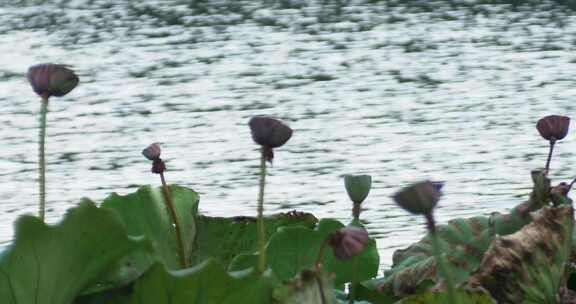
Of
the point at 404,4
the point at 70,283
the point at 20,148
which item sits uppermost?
the point at 70,283

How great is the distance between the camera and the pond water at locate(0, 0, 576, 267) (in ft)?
19.3

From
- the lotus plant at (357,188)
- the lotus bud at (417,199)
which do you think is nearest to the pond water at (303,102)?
the lotus plant at (357,188)

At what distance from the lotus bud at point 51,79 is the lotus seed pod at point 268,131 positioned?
221 mm

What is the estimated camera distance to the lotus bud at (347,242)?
3.44ft

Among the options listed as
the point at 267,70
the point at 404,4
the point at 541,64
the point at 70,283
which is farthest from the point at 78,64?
the point at 70,283

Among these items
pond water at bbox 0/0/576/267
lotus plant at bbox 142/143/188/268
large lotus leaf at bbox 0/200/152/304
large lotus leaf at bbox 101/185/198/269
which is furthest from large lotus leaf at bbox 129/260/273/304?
pond water at bbox 0/0/576/267

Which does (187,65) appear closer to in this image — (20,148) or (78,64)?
(78,64)

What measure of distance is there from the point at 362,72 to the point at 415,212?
28.5 ft

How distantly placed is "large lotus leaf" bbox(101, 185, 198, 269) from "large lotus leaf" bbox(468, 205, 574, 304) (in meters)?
0.37

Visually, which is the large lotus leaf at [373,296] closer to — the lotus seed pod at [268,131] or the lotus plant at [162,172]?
the lotus plant at [162,172]

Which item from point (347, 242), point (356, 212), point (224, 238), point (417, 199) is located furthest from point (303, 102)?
point (417, 199)

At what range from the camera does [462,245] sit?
1.40 m

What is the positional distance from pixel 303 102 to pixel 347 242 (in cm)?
724

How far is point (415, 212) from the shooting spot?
2.94 feet
